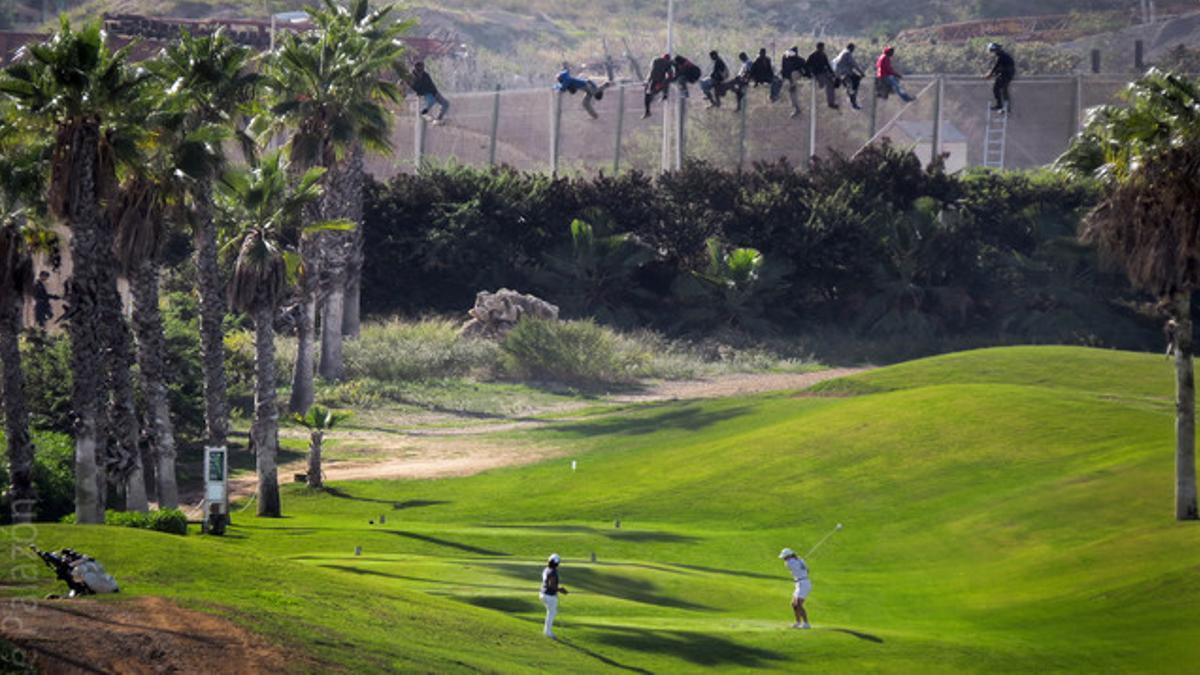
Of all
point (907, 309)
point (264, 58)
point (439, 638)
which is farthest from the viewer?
point (907, 309)

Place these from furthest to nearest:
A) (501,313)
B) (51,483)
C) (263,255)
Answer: (501,313) → (263,255) → (51,483)

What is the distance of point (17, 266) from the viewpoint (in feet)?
140

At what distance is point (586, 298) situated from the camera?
8450 centimetres

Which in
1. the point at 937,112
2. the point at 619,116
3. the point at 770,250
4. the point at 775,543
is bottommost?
the point at 775,543

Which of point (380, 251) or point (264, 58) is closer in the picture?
point (264, 58)

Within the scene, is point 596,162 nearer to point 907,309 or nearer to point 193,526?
point 907,309

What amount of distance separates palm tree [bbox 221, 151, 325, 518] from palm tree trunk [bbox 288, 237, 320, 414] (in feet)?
36.1

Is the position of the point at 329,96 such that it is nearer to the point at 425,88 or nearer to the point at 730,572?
the point at 730,572

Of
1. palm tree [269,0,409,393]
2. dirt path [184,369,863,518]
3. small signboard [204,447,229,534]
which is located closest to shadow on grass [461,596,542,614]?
small signboard [204,447,229,534]

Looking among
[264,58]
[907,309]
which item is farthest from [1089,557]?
[907,309]

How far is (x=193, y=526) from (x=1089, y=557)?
20.6 m

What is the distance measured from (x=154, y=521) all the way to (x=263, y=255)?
1244cm

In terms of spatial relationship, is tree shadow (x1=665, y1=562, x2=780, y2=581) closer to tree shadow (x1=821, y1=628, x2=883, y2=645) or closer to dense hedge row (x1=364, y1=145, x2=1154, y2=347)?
tree shadow (x1=821, y1=628, x2=883, y2=645)

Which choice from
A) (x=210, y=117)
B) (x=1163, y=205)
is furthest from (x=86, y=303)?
(x=1163, y=205)
